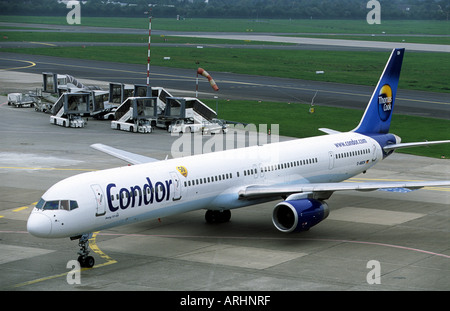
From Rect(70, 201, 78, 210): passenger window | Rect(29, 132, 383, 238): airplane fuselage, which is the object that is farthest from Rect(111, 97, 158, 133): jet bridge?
Rect(70, 201, 78, 210): passenger window

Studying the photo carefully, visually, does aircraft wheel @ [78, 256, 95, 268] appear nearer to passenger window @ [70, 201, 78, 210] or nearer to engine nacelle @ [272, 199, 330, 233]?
passenger window @ [70, 201, 78, 210]

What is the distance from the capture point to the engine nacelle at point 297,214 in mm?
37469

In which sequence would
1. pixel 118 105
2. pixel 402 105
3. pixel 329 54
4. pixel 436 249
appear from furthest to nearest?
pixel 329 54
pixel 402 105
pixel 118 105
pixel 436 249

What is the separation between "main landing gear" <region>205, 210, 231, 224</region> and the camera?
4131 cm

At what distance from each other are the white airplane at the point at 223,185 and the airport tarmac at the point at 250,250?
59.2 inches

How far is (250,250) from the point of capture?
36469 millimetres

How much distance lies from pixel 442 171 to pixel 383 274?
80.7ft

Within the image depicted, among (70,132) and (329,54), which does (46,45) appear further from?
(70,132)

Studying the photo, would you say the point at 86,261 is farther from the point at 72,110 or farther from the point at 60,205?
the point at 72,110

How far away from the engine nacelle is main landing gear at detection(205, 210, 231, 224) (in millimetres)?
4209

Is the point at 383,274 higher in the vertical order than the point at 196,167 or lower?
lower

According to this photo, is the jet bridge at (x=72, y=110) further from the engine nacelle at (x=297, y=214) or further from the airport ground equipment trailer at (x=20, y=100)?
the engine nacelle at (x=297, y=214)
